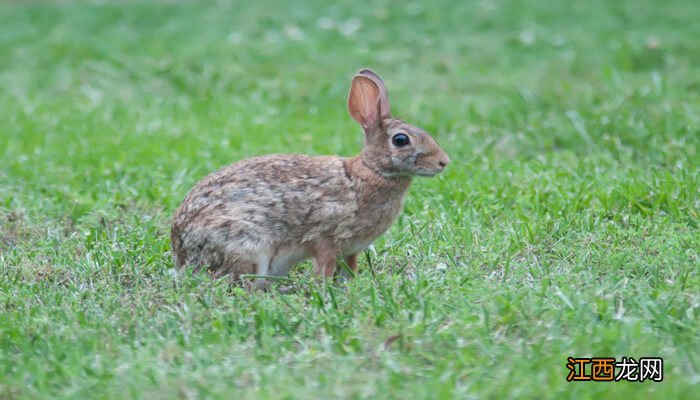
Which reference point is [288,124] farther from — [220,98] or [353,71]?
[353,71]

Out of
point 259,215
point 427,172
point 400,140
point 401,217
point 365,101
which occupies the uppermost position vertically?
point 365,101

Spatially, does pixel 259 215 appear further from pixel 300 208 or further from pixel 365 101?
pixel 365 101

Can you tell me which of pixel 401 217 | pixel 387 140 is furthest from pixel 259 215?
pixel 401 217

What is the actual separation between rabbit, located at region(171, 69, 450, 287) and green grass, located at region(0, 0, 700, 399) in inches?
8.7

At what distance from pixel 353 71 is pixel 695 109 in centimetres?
343

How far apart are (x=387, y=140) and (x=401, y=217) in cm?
87

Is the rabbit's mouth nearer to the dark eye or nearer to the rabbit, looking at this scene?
the rabbit

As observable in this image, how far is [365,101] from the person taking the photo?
5609mm

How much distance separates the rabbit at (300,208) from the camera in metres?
5.17

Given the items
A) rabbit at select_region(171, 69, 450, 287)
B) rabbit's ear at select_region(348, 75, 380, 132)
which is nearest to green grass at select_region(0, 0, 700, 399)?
rabbit at select_region(171, 69, 450, 287)

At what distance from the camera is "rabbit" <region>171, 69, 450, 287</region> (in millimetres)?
5168

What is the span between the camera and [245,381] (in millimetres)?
3936

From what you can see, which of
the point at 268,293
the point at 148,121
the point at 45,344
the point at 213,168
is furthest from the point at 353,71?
the point at 45,344

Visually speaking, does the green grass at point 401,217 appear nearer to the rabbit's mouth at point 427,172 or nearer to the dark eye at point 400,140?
the rabbit's mouth at point 427,172
